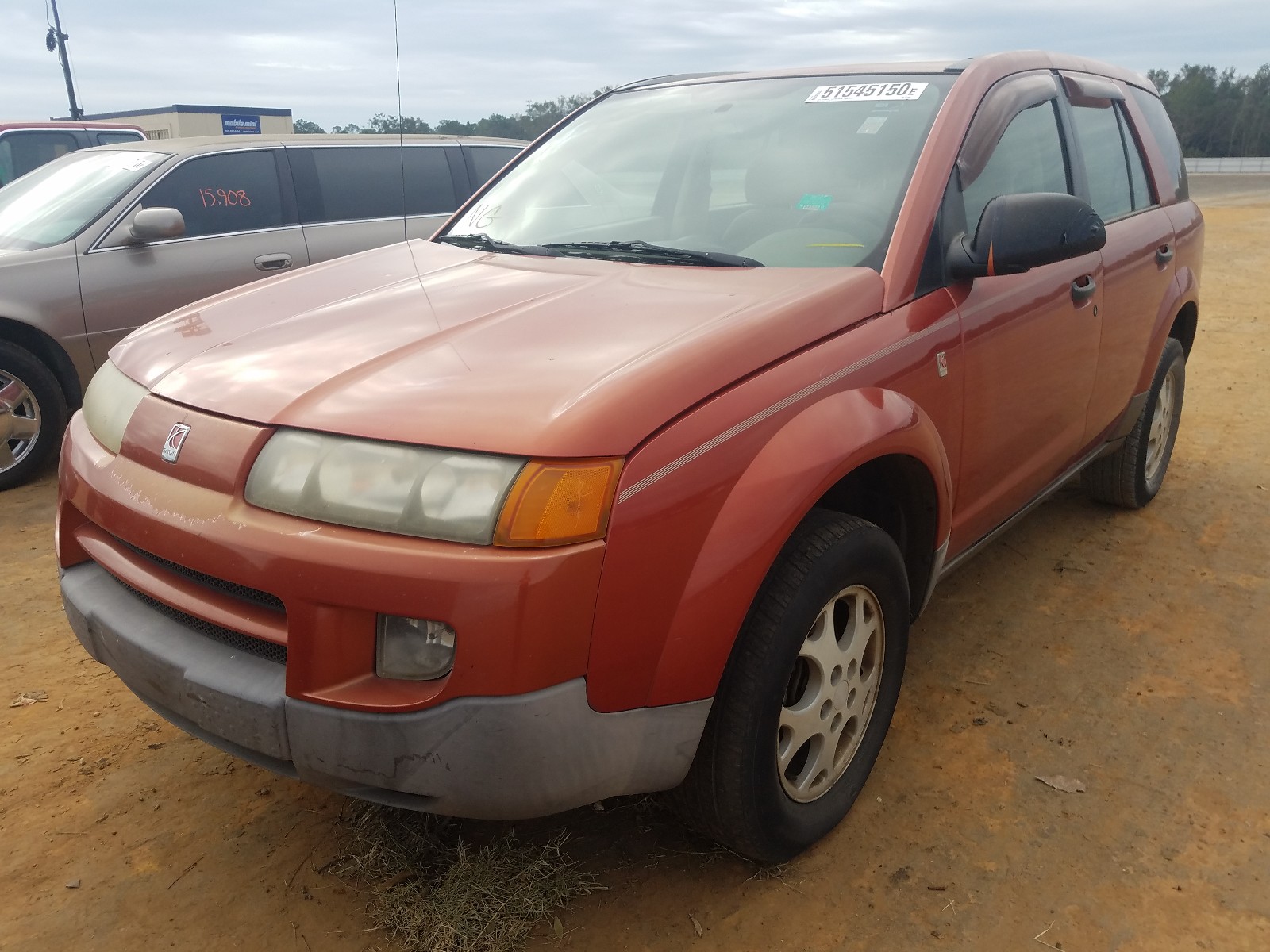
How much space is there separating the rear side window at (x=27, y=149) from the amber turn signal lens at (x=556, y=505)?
34.0 ft

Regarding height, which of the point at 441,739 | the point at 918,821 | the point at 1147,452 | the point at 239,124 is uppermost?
the point at 441,739

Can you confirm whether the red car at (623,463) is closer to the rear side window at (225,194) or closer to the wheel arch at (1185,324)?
the wheel arch at (1185,324)

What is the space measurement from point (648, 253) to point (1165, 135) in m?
2.84

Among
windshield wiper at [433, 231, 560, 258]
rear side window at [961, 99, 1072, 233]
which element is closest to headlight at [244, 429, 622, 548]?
windshield wiper at [433, 231, 560, 258]

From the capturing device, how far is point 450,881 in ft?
6.92

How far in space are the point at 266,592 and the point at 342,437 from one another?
0.30m

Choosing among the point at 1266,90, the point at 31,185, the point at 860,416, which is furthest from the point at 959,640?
the point at 1266,90

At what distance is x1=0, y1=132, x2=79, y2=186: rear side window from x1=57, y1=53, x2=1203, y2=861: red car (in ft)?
30.0

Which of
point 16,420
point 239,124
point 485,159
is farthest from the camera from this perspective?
point 239,124

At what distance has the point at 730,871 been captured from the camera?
2.22 m

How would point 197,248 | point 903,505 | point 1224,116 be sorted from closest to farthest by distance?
point 903,505 < point 197,248 < point 1224,116

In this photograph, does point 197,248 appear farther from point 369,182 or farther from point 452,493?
point 452,493

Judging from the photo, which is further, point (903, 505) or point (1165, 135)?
point (1165, 135)

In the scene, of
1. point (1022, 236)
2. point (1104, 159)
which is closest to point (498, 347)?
point (1022, 236)
